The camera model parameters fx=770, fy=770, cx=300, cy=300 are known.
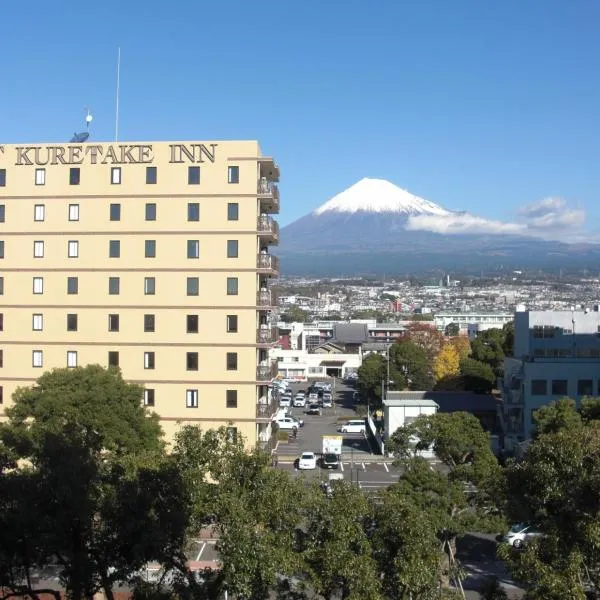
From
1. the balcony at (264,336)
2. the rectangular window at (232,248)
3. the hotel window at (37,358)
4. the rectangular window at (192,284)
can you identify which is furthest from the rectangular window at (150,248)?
the hotel window at (37,358)

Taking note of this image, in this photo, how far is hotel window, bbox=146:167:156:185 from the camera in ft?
80.5

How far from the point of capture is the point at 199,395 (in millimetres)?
24344

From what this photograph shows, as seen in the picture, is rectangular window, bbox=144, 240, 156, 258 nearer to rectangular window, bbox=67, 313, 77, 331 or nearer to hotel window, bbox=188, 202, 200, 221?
hotel window, bbox=188, 202, 200, 221

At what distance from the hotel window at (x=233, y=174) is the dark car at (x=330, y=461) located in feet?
40.4

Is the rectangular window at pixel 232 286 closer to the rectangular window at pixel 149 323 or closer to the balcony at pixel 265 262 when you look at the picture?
the balcony at pixel 265 262

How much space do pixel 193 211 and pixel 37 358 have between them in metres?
6.97

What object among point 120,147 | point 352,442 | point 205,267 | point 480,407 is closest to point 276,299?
point 205,267

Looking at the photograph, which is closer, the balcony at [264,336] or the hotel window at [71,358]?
the balcony at [264,336]

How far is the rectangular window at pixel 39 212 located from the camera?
81.7 feet

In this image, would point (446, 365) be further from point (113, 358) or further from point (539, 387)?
point (113, 358)

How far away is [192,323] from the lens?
2436cm

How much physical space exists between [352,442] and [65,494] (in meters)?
26.6

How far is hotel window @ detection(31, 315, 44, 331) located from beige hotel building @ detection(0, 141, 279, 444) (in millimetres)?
32

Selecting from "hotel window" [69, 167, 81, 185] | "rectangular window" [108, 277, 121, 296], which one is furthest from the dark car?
"hotel window" [69, 167, 81, 185]
